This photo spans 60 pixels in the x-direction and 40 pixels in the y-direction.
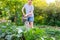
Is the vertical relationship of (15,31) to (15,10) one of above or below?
above

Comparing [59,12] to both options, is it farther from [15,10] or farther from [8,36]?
[8,36]

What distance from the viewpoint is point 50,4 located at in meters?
15.7

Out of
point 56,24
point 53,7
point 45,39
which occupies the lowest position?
point 56,24

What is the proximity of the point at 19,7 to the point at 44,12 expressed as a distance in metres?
2.06

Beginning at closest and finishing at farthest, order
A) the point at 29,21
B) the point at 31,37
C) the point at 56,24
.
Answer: the point at 31,37 → the point at 29,21 → the point at 56,24

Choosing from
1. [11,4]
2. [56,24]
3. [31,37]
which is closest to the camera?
[31,37]

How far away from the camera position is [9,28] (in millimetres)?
5203

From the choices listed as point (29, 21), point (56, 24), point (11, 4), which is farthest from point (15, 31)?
point (56, 24)

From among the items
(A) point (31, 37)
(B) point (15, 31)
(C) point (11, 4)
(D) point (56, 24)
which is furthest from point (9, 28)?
(D) point (56, 24)

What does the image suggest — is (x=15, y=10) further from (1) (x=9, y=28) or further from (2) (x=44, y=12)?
(1) (x=9, y=28)

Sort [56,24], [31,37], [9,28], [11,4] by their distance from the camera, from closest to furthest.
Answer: [31,37] → [9,28] → [11,4] → [56,24]

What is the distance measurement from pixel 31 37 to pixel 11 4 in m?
9.24

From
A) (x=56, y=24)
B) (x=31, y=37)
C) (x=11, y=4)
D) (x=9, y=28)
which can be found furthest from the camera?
(x=56, y=24)

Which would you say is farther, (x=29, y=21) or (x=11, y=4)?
(x=11, y=4)
